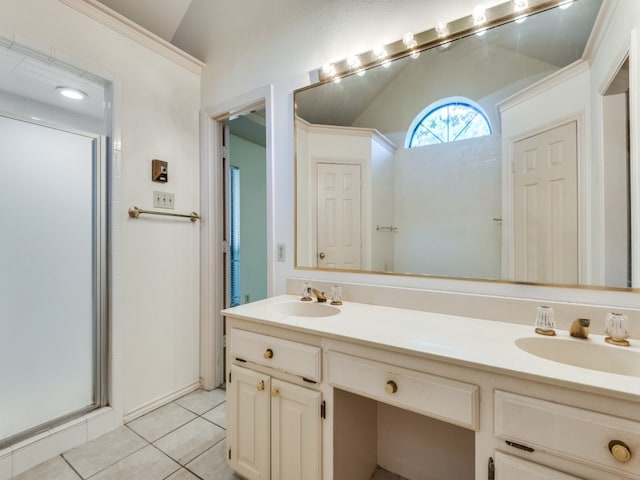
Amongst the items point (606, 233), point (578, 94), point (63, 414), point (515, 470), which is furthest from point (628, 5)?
point (63, 414)

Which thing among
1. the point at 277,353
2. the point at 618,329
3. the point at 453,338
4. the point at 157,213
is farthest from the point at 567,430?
the point at 157,213

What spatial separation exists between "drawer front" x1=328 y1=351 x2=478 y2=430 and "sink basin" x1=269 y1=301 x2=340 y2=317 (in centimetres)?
44

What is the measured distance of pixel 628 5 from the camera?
959mm

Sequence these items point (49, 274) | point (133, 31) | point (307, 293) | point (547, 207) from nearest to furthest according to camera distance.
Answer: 1. point (547, 207)
2. point (307, 293)
3. point (49, 274)
4. point (133, 31)

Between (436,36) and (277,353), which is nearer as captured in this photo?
(277,353)

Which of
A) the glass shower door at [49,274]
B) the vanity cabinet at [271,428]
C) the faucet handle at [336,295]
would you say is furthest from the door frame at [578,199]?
the glass shower door at [49,274]

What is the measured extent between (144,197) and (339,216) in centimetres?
127

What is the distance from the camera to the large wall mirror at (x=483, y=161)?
1.03m

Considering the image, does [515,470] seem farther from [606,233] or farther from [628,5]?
[628,5]

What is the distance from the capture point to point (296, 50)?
1738 mm

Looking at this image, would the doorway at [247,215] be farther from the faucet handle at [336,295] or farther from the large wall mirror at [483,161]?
the faucet handle at [336,295]

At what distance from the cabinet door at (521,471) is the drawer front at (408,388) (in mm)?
90

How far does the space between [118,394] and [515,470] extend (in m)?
1.99

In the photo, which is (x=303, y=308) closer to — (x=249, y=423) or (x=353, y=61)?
(x=249, y=423)
